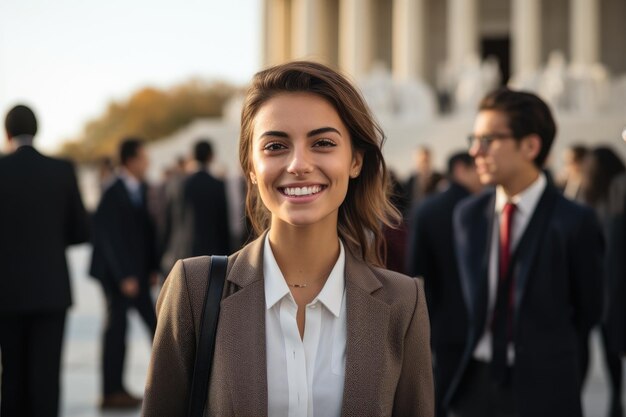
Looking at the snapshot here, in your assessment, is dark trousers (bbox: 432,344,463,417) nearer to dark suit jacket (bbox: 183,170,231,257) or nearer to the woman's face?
the woman's face

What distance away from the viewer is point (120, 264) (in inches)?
327

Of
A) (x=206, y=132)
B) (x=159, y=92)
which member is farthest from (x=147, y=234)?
(x=159, y=92)

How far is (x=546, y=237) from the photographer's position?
14.9 feet

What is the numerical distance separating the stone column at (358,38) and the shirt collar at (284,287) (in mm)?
45872

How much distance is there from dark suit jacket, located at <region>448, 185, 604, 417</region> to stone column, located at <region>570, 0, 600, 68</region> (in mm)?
41420

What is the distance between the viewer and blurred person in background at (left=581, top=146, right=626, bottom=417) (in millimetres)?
5930

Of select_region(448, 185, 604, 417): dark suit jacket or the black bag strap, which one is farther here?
select_region(448, 185, 604, 417): dark suit jacket

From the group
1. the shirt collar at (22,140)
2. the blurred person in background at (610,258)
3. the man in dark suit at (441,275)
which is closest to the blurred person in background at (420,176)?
the blurred person in background at (610,258)

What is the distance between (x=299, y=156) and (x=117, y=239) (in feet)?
19.9

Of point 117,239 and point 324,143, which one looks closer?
point 324,143

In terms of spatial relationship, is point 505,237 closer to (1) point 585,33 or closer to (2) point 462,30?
(1) point 585,33

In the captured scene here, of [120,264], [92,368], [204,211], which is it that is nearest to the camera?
[120,264]

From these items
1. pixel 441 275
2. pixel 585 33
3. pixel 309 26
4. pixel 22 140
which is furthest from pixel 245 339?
pixel 309 26

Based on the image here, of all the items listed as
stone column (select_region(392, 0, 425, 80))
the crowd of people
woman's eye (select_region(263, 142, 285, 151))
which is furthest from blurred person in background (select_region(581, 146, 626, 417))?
stone column (select_region(392, 0, 425, 80))
